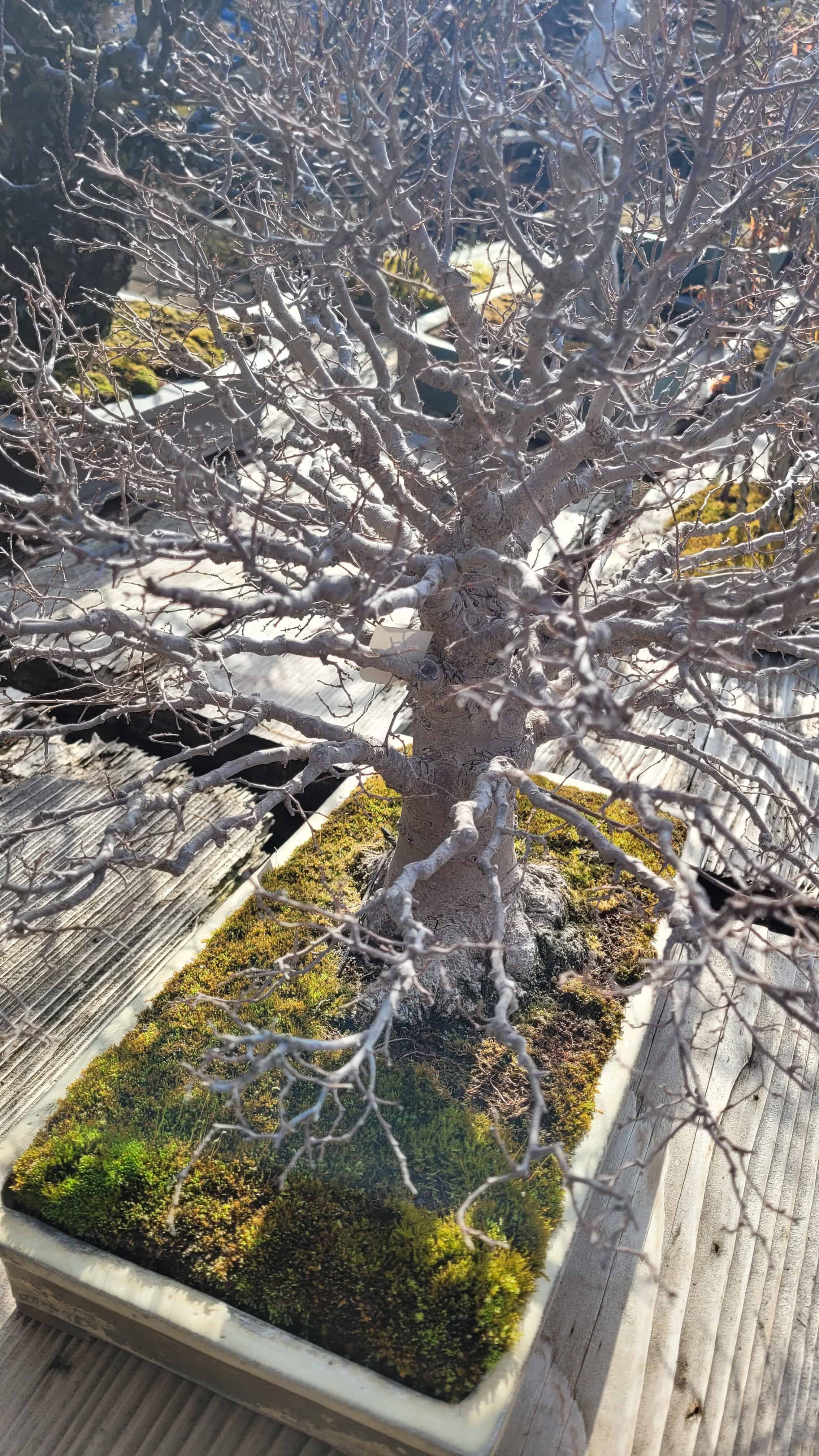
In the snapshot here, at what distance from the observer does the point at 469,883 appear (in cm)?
379

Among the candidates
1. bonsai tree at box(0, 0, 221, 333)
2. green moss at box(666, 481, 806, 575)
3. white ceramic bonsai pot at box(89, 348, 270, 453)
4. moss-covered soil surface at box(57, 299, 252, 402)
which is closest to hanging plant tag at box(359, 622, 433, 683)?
white ceramic bonsai pot at box(89, 348, 270, 453)

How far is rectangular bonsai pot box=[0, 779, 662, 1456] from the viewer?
2670mm

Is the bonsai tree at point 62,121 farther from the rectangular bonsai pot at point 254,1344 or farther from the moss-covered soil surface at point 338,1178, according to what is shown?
the rectangular bonsai pot at point 254,1344

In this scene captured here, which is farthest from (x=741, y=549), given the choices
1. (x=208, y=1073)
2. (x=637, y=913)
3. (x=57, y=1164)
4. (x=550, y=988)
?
(x=57, y=1164)

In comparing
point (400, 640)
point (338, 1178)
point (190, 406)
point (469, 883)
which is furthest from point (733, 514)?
point (338, 1178)

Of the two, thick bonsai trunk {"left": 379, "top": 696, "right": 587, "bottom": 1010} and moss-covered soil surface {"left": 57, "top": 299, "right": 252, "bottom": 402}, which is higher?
moss-covered soil surface {"left": 57, "top": 299, "right": 252, "bottom": 402}

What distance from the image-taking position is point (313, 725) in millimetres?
3227

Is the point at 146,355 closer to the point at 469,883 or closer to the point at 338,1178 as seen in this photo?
the point at 469,883

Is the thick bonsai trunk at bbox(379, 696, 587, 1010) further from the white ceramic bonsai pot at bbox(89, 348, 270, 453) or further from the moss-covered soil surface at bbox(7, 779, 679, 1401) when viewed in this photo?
the white ceramic bonsai pot at bbox(89, 348, 270, 453)

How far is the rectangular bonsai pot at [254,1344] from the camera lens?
2.67 metres

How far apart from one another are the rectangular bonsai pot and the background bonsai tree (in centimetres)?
56

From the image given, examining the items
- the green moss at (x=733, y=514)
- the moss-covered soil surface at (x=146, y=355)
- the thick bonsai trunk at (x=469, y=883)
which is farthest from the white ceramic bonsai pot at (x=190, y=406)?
the green moss at (x=733, y=514)

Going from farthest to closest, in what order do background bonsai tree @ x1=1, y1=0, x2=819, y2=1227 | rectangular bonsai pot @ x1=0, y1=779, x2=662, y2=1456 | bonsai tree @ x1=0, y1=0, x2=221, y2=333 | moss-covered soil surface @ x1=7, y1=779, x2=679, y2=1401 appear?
bonsai tree @ x1=0, y1=0, x2=221, y2=333, moss-covered soil surface @ x1=7, y1=779, x2=679, y2=1401, rectangular bonsai pot @ x1=0, y1=779, x2=662, y2=1456, background bonsai tree @ x1=1, y1=0, x2=819, y2=1227

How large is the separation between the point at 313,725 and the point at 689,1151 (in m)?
2.11
